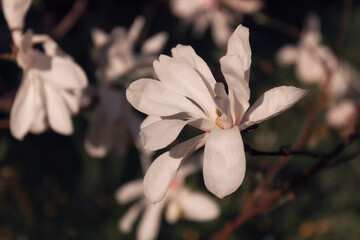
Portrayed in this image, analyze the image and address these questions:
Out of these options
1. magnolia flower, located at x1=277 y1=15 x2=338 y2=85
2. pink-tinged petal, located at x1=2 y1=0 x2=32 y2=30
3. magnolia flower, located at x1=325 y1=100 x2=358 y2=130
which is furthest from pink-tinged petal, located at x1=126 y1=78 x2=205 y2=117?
magnolia flower, located at x1=277 y1=15 x2=338 y2=85

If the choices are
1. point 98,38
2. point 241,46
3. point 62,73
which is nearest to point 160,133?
point 241,46

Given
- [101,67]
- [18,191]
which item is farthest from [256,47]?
[101,67]

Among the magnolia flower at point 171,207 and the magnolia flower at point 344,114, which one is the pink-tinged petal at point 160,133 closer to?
the magnolia flower at point 171,207

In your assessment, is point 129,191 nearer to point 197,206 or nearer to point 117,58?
point 197,206

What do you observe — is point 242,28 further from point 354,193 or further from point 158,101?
point 354,193

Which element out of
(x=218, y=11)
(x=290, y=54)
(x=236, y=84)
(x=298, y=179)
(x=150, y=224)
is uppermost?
(x=236, y=84)

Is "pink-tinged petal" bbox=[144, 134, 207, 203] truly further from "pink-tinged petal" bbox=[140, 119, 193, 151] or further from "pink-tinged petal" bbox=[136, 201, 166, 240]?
"pink-tinged petal" bbox=[136, 201, 166, 240]

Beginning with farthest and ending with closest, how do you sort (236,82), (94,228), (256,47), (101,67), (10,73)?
(256,47) < (10,73) < (94,228) < (101,67) < (236,82)
